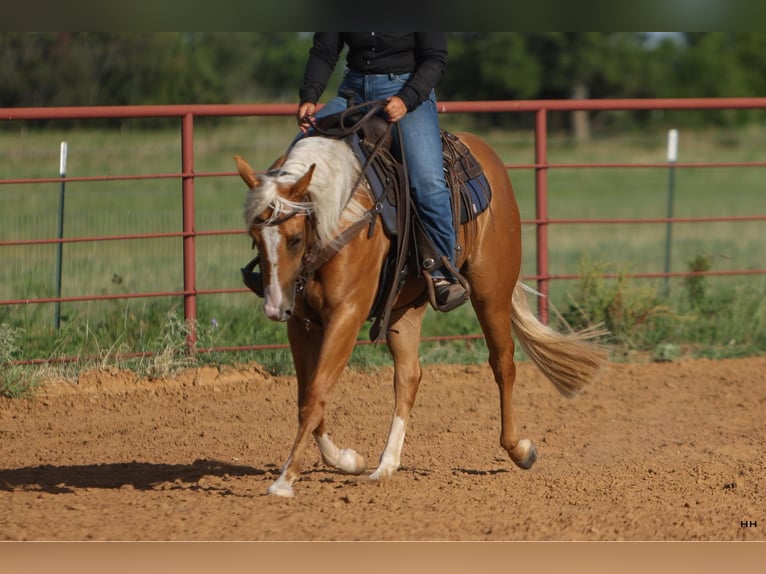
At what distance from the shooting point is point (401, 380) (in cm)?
593

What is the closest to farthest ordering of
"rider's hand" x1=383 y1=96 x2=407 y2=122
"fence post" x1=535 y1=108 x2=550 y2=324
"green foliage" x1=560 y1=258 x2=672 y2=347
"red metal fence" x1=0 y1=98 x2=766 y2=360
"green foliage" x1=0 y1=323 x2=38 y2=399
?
"rider's hand" x1=383 y1=96 x2=407 y2=122 < "green foliage" x1=0 y1=323 x2=38 y2=399 < "red metal fence" x1=0 y1=98 x2=766 y2=360 < "fence post" x1=535 y1=108 x2=550 y2=324 < "green foliage" x1=560 y1=258 x2=672 y2=347

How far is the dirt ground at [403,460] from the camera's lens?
4.77 meters

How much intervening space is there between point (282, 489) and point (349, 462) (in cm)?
55

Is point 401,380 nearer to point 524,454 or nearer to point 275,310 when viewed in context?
point 524,454

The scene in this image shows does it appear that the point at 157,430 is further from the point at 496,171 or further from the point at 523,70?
the point at 523,70

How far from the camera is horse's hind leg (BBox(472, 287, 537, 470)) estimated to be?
6.09 m

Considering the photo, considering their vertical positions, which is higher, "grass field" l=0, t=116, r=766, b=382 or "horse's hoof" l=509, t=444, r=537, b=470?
"grass field" l=0, t=116, r=766, b=382

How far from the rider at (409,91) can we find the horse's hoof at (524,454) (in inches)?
39.6

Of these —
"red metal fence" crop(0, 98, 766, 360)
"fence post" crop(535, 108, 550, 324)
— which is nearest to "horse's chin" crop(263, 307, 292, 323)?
"red metal fence" crop(0, 98, 766, 360)

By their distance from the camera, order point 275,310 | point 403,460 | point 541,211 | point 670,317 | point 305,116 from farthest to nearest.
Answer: point 670,317 < point 541,211 < point 403,460 < point 305,116 < point 275,310

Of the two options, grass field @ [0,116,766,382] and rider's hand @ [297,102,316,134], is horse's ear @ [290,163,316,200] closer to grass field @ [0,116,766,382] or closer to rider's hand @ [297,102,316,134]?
rider's hand @ [297,102,316,134]

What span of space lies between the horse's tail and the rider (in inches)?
38.0

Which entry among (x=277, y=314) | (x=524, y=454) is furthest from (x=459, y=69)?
(x=277, y=314)

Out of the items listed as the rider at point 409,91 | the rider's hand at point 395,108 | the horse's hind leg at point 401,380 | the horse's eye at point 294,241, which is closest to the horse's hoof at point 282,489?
the horse's hind leg at point 401,380
